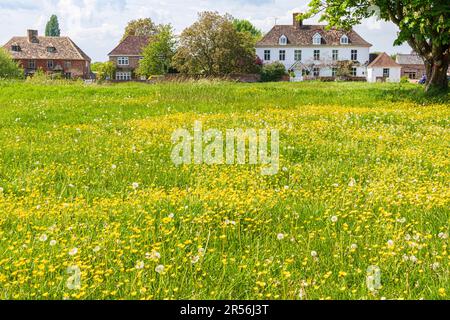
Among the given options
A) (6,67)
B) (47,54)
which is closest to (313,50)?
(6,67)

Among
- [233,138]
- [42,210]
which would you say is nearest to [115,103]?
[233,138]

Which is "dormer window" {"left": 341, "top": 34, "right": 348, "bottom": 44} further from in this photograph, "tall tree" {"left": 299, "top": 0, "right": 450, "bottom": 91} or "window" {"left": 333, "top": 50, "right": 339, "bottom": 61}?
"tall tree" {"left": 299, "top": 0, "right": 450, "bottom": 91}

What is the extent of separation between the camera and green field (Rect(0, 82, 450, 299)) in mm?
4027

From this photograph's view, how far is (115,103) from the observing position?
1717 centimetres

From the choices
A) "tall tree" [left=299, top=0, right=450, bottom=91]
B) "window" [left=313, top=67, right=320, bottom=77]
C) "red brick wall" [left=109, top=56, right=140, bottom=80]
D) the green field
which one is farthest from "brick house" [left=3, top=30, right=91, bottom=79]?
the green field

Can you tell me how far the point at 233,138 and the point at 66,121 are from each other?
537 centimetres

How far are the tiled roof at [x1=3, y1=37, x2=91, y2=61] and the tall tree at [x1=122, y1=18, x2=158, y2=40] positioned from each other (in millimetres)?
11418

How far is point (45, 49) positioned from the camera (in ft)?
301

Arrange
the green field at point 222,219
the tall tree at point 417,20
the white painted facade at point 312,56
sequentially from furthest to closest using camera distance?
1. the white painted facade at point 312,56
2. the tall tree at point 417,20
3. the green field at point 222,219

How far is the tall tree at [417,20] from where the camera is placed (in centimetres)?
2056

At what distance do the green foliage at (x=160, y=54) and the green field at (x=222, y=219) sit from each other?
63.8 metres

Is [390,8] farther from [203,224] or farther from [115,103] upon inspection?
[203,224]

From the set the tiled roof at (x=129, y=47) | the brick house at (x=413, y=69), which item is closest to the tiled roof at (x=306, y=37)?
the brick house at (x=413, y=69)

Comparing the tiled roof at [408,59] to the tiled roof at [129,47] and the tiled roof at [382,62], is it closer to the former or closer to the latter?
the tiled roof at [382,62]
